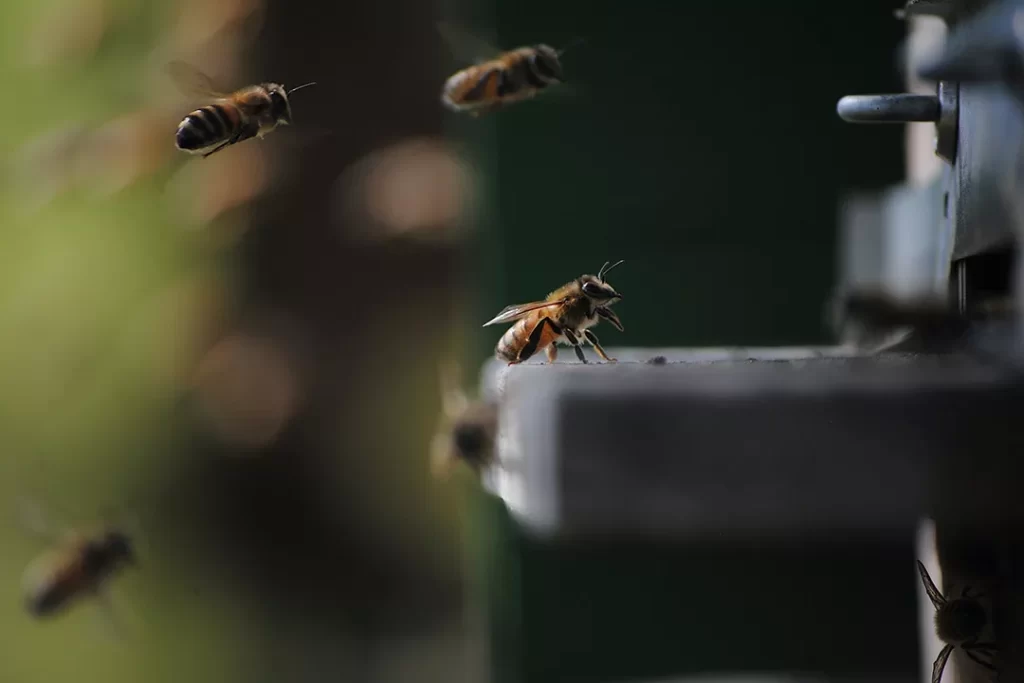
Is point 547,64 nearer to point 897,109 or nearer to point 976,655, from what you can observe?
point 897,109

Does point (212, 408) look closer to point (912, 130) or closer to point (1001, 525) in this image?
point (912, 130)

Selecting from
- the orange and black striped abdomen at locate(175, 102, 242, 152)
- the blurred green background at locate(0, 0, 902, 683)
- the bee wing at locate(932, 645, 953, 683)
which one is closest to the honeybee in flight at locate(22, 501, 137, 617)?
the blurred green background at locate(0, 0, 902, 683)

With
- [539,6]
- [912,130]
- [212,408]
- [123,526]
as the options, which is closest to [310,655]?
[212,408]

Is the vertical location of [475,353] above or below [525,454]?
below

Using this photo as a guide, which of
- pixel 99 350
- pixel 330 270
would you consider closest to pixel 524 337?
pixel 99 350

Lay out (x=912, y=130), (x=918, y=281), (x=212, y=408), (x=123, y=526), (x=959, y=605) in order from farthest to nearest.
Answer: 1. (x=212, y=408)
2. (x=123, y=526)
3. (x=912, y=130)
4. (x=918, y=281)
5. (x=959, y=605)

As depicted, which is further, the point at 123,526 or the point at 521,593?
the point at 123,526

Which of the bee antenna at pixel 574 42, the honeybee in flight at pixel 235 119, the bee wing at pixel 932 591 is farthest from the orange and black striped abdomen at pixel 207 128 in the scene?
→ the bee wing at pixel 932 591

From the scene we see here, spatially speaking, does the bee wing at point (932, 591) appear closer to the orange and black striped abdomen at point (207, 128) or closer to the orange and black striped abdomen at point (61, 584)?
the orange and black striped abdomen at point (207, 128)

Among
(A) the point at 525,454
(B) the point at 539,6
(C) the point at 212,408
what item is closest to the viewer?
(A) the point at 525,454
